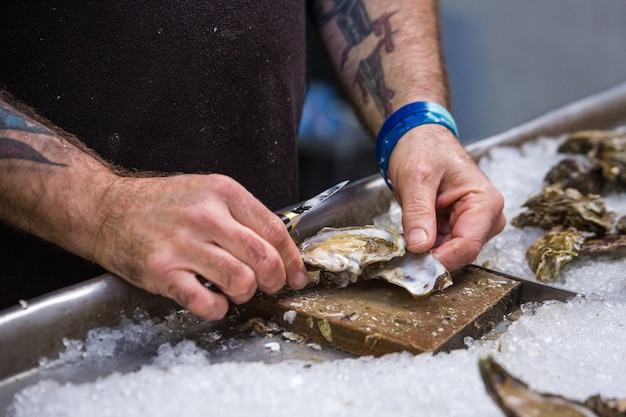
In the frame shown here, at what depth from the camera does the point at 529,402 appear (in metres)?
0.90

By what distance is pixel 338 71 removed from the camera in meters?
2.17

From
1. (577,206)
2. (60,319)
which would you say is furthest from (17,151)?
(577,206)

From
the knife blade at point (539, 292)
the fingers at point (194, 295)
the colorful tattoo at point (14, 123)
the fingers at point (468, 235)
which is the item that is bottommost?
the knife blade at point (539, 292)

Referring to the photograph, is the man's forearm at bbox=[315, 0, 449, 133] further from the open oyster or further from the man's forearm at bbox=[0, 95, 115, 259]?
the man's forearm at bbox=[0, 95, 115, 259]

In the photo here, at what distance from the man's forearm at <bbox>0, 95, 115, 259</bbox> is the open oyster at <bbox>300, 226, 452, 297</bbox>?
40cm

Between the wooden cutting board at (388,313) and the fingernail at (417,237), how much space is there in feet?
0.33

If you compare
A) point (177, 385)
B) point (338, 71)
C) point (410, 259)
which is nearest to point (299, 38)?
point (338, 71)

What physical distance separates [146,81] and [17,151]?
1.20ft

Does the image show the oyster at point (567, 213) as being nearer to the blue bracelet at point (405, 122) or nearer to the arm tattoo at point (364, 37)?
the blue bracelet at point (405, 122)

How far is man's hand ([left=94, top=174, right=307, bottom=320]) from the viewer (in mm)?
1140

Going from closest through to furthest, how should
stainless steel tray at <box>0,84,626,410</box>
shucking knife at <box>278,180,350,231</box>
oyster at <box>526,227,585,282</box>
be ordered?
1. stainless steel tray at <box>0,84,626,410</box>
2. shucking knife at <box>278,180,350,231</box>
3. oyster at <box>526,227,585,282</box>

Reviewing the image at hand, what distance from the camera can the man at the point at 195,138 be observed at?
1.17 meters

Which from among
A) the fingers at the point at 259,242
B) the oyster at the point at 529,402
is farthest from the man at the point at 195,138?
the oyster at the point at 529,402

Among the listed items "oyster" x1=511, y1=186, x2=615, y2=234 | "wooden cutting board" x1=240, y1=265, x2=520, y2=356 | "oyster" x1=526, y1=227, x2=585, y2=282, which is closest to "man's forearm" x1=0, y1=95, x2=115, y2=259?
"wooden cutting board" x1=240, y1=265, x2=520, y2=356
